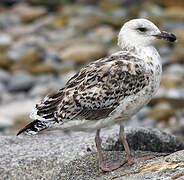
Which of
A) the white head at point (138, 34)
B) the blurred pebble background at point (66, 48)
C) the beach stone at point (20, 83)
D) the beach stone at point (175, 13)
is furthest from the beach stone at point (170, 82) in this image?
the white head at point (138, 34)

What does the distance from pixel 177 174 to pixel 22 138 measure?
316 centimetres

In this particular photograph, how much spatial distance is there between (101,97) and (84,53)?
12958 millimetres

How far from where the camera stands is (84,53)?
19.9 metres

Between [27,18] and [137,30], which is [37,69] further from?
[137,30]

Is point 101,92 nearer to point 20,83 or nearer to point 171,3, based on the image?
point 20,83

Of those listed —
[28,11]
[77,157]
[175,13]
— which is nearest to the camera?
[77,157]

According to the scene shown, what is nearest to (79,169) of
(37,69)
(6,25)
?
(37,69)

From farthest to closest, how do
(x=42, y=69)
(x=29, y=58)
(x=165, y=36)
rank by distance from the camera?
(x=29, y=58) → (x=42, y=69) → (x=165, y=36)

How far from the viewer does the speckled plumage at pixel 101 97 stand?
7.02 meters

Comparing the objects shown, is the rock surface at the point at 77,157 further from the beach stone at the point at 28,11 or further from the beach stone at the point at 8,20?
the beach stone at the point at 28,11

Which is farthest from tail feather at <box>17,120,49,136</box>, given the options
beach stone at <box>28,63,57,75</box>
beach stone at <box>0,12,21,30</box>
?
beach stone at <box>0,12,21,30</box>

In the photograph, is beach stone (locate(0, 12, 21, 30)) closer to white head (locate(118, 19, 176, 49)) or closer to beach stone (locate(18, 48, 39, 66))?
beach stone (locate(18, 48, 39, 66))

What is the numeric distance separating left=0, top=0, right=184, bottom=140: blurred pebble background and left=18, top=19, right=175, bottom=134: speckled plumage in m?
6.66

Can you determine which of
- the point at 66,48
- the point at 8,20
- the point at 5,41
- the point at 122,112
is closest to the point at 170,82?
the point at 66,48
